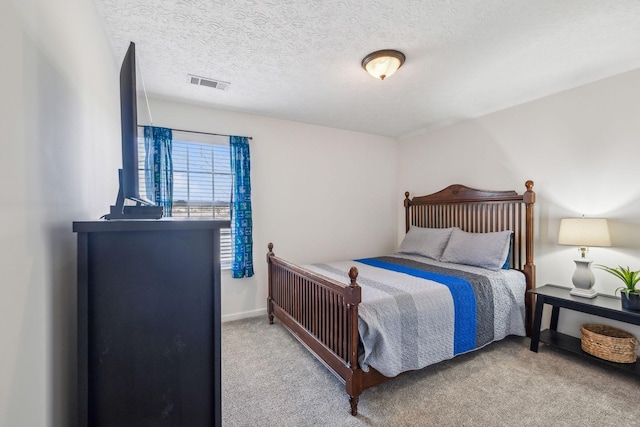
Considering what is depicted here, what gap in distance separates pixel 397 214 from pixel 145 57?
384 centimetres

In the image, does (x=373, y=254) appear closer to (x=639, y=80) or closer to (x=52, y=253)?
(x=639, y=80)

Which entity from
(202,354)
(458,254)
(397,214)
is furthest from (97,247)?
(397,214)

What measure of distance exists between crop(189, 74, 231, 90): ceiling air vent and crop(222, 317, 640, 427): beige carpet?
8.28 feet

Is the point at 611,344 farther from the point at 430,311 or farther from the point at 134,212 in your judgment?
the point at 134,212

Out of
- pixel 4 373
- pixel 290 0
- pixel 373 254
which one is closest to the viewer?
pixel 4 373

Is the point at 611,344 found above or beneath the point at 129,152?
beneath

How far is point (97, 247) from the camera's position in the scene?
93 cm

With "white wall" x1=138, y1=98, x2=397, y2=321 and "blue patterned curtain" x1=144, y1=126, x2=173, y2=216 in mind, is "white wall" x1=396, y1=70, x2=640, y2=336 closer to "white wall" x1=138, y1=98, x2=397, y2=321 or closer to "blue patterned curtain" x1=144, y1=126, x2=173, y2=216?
"white wall" x1=138, y1=98, x2=397, y2=321

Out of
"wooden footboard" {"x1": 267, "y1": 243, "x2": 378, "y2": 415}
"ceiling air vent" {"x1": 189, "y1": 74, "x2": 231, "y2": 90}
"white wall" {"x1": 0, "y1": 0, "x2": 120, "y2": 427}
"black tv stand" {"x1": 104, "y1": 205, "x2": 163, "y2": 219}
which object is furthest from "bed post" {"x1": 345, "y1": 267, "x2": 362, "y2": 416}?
"ceiling air vent" {"x1": 189, "y1": 74, "x2": 231, "y2": 90}

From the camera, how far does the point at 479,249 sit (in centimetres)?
311

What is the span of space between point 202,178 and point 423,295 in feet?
8.71

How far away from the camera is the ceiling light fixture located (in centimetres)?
218

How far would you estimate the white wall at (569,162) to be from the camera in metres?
2.49

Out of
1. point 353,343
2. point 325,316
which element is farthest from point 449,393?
point 325,316
